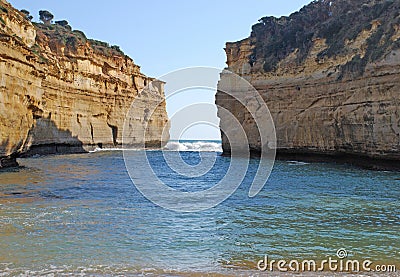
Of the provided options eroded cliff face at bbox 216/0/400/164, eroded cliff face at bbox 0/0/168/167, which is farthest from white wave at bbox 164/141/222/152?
eroded cliff face at bbox 216/0/400/164

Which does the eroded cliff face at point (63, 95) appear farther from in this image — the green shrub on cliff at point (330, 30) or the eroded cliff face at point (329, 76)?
the green shrub on cliff at point (330, 30)

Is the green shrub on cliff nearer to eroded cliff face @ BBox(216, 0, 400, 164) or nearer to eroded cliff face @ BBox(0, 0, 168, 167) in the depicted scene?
eroded cliff face @ BBox(216, 0, 400, 164)

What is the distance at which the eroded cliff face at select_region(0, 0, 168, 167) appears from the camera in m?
16.4

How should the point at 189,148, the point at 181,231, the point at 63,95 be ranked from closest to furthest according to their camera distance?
the point at 181,231, the point at 63,95, the point at 189,148

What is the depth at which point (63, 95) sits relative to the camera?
116 feet

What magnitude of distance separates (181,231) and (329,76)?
750 inches

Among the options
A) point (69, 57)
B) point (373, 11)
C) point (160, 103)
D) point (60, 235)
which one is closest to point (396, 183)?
point (60, 235)

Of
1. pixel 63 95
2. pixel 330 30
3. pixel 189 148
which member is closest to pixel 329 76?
pixel 330 30

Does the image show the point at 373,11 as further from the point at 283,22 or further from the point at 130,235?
the point at 130,235

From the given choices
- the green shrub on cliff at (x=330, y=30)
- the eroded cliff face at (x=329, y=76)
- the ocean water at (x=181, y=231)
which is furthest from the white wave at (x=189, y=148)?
the ocean water at (x=181, y=231)

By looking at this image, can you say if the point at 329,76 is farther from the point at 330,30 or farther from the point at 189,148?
the point at 189,148

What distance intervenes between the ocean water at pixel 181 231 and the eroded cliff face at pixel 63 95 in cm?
581

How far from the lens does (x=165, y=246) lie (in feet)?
21.0

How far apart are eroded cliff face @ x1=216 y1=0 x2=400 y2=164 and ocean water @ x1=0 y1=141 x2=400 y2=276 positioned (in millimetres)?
7660
